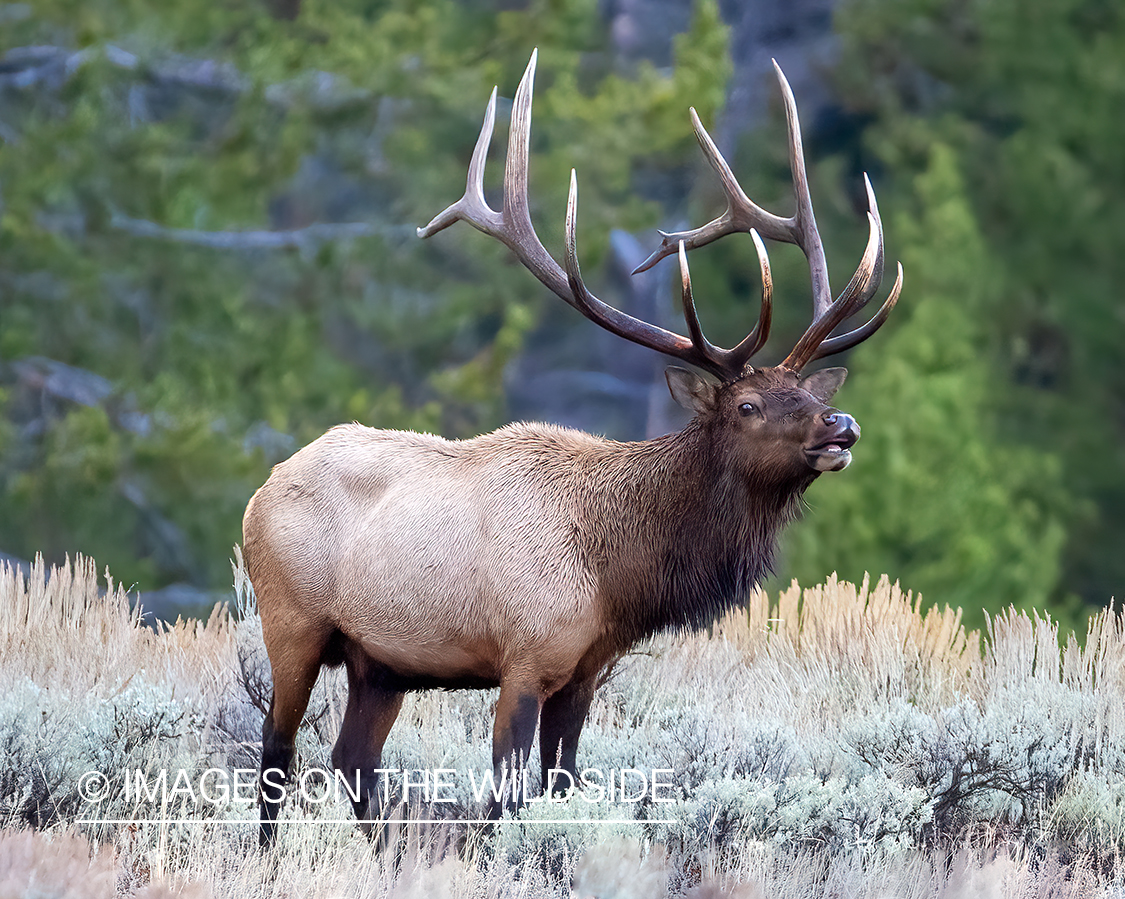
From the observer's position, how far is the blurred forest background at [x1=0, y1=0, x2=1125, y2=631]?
35.9 feet

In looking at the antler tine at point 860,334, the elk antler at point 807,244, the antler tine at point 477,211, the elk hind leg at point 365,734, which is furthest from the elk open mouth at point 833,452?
the elk hind leg at point 365,734

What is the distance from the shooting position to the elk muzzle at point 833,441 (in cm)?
431

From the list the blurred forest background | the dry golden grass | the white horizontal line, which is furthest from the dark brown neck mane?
the blurred forest background

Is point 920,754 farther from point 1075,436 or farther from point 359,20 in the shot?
point 359,20

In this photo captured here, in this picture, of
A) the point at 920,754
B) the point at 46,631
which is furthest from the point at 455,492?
the point at 46,631

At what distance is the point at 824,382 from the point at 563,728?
150cm

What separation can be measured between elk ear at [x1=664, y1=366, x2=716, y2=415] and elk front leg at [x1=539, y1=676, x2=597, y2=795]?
979 millimetres

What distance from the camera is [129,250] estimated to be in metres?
11.5

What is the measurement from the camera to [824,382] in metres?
4.90

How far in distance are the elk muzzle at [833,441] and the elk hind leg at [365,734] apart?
1.66 metres

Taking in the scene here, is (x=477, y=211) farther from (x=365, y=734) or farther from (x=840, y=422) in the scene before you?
(x=365, y=734)

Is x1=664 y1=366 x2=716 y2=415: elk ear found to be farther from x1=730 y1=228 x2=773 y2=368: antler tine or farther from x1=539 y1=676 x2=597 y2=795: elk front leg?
x1=539 y1=676 x2=597 y2=795: elk front leg

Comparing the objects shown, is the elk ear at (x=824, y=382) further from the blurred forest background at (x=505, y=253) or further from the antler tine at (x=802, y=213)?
the blurred forest background at (x=505, y=253)

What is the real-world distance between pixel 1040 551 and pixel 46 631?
727cm
